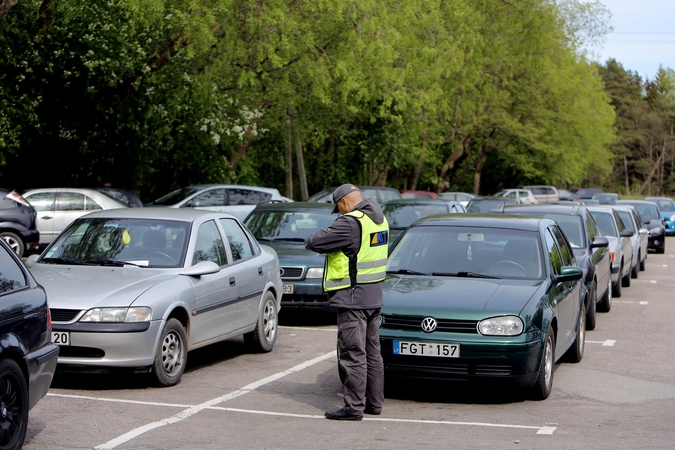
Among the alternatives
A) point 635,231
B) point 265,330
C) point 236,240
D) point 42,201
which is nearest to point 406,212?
point 635,231

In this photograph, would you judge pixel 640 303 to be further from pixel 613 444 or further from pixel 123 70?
pixel 123 70

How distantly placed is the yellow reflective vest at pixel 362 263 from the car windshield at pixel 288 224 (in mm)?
6583

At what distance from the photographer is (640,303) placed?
16.6 meters

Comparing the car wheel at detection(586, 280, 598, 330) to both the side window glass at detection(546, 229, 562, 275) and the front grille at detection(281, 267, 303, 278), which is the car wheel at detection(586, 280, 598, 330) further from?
the front grille at detection(281, 267, 303, 278)

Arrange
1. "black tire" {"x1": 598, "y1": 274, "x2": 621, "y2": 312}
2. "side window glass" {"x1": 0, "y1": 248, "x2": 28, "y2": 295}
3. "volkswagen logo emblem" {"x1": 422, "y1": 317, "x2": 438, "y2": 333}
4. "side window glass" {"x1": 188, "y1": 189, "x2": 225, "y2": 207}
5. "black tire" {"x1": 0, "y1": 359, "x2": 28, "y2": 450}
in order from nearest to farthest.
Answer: "black tire" {"x1": 0, "y1": 359, "x2": 28, "y2": 450} < "side window glass" {"x1": 0, "y1": 248, "x2": 28, "y2": 295} < "volkswagen logo emblem" {"x1": 422, "y1": 317, "x2": 438, "y2": 333} < "black tire" {"x1": 598, "y1": 274, "x2": 621, "y2": 312} < "side window glass" {"x1": 188, "y1": 189, "x2": 225, "y2": 207}

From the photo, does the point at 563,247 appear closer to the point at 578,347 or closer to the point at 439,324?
the point at 578,347

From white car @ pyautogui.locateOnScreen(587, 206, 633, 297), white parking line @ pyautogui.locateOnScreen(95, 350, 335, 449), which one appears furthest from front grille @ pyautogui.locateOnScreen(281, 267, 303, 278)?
white car @ pyautogui.locateOnScreen(587, 206, 633, 297)

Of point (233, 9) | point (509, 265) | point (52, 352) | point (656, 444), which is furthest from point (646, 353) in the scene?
point (233, 9)

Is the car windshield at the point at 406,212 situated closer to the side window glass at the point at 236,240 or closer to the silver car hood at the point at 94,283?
the side window glass at the point at 236,240

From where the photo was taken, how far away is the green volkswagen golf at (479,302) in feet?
25.4

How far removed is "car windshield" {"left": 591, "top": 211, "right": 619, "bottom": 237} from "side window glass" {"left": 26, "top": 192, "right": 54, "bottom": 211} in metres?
11.8

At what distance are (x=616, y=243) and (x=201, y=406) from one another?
11.2 m

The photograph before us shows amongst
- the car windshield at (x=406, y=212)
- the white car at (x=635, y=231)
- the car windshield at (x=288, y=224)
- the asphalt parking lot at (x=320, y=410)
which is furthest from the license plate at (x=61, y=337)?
the white car at (x=635, y=231)

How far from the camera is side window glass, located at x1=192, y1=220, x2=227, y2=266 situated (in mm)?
9461
